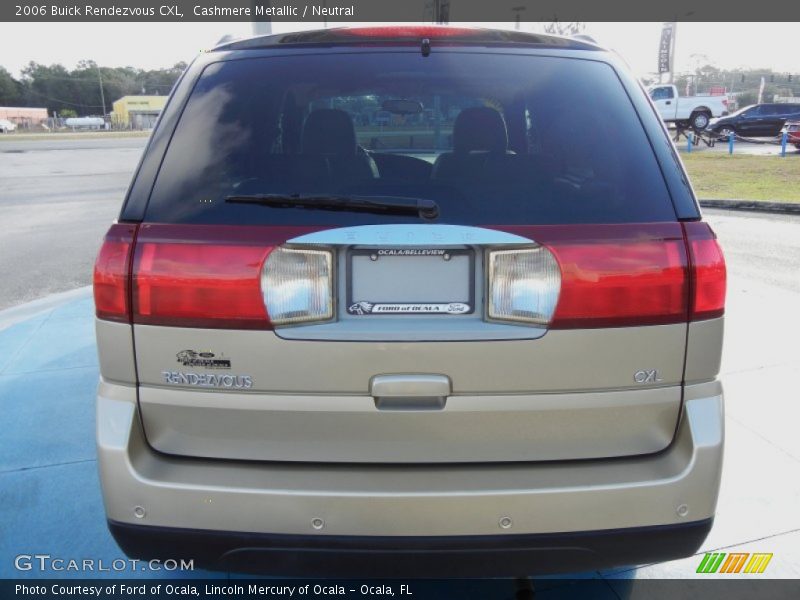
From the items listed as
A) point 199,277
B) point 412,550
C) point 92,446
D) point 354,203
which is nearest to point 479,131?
point 354,203

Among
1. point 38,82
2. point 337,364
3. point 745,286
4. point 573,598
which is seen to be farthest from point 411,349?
point 38,82

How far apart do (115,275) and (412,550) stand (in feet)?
3.67

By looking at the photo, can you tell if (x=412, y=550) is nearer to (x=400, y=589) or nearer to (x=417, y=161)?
(x=400, y=589)

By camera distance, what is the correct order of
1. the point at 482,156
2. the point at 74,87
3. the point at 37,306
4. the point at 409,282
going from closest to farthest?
the point at 409,282 → the point at 482,156 → the point at 37,306 → the point at 74,87

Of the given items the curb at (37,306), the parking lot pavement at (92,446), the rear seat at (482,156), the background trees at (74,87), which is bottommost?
the curb at (37,306)

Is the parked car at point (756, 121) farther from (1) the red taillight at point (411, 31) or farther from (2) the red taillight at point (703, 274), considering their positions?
(2) the red taillight at point (703, 274)

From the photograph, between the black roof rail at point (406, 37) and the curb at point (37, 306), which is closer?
the black roof rail at point (406, 37)

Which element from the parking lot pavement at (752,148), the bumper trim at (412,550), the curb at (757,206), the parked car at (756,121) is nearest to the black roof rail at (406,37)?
the bumper trim at (412,550)

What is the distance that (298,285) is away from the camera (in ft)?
5.92

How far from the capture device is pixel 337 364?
1.80 metres

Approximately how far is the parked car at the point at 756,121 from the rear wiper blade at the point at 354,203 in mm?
31295

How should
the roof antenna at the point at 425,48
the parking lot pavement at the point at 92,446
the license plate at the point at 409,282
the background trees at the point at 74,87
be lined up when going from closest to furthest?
the license plate at the point at 409,282 → the roof antenna at the point at 425,48 → the parking lot pavement at the point at 92,446 → the background trees at the point at 74,87

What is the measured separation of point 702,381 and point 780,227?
994 cm

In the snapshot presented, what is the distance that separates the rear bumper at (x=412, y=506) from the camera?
72.4 inches
